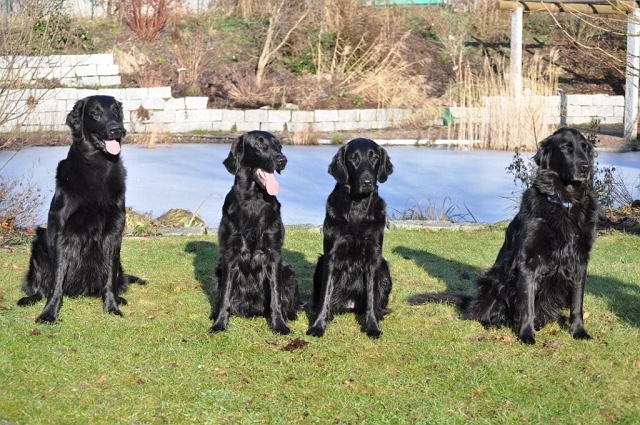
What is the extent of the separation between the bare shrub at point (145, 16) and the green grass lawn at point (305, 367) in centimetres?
1677

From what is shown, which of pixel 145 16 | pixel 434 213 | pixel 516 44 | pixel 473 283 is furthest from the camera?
pixel 145 16

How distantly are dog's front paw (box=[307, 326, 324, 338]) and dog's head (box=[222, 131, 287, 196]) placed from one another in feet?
3.18

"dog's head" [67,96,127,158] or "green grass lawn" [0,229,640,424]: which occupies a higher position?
"dog's head" [67,96,127,158]

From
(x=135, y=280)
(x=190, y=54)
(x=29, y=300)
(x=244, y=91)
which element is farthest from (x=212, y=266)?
(x=190, y=54)

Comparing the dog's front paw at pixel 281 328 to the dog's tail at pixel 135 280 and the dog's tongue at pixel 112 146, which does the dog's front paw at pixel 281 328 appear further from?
the dog's tail at pixel 135 280

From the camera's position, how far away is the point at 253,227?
20.2 feet

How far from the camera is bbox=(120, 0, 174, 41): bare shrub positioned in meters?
23.1

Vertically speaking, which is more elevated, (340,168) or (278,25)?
(278,25)

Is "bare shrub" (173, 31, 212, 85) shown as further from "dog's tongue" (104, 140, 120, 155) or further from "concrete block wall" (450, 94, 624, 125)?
"dog's tongue" (104, 140, 120, 155)

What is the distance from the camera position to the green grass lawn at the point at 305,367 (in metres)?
4.62

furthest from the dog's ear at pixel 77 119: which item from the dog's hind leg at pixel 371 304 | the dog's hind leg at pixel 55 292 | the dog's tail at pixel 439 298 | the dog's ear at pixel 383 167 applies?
the dog's tail at pixel 439 298

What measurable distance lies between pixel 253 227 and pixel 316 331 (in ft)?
2.77

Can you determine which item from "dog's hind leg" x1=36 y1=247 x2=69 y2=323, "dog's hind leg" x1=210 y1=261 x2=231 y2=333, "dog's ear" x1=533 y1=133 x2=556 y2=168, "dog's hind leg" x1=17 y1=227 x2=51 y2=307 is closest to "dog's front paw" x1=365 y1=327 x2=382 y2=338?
"dog's hind leg" x1=210 y1=261 x2=231 y2=333

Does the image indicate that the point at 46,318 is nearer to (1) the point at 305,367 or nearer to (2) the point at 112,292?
(2) the point at 112,292
